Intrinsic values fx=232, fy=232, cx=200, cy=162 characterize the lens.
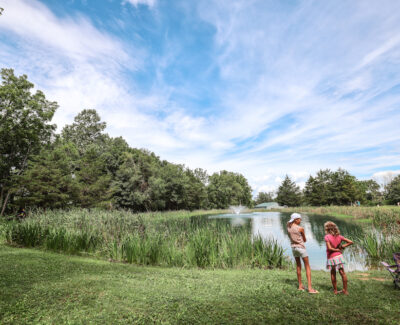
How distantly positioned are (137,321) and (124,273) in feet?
10.5

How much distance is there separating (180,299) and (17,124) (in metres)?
24.7

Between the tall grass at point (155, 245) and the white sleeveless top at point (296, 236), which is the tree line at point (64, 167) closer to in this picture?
the tall grass at point (155, 245)

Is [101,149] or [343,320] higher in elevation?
[101,149]

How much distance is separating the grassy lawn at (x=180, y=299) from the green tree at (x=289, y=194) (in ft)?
209

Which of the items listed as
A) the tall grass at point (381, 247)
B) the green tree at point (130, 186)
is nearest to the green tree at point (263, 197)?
the green tree at point (130, 186)

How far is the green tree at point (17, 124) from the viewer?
68.6ft

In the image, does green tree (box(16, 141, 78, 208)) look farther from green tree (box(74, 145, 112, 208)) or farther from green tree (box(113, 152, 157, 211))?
green tree (box(113, 152, 157, 211))

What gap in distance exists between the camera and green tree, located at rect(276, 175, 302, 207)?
65.9m

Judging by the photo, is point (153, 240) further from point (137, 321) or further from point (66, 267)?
point (137, 321)

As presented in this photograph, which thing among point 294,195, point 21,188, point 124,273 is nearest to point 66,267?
point 124,273

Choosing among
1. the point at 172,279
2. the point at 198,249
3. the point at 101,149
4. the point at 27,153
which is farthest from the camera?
the point at 101,149

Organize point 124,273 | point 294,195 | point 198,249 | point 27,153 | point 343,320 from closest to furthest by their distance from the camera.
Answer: point 343,320 → point 124,273 → point 198,249 → point 27,153 → point 294,195

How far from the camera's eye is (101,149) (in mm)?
42562

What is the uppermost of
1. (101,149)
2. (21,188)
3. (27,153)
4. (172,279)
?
(101,149)
